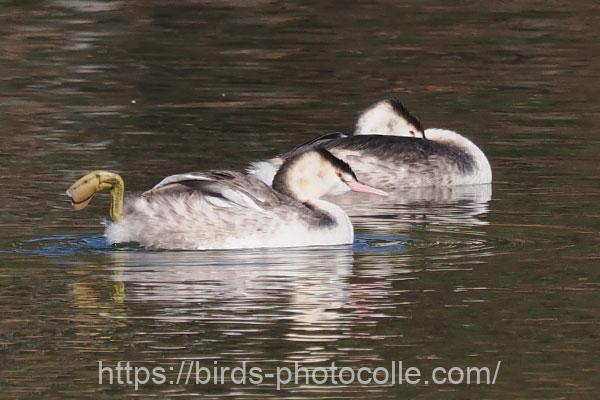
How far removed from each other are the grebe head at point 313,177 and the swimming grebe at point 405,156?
3428 millimetres

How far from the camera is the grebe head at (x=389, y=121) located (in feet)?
59.1

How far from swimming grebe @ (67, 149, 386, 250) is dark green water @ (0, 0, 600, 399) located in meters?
0.16

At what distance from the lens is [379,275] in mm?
12383

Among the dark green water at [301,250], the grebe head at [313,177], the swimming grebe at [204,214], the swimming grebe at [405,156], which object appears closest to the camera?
the dark green water at [301,250]

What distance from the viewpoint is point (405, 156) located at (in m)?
17.7

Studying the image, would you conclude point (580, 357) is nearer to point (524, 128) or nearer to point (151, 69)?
point (524, 128)

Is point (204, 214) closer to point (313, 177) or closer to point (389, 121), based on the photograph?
point (313, 177)

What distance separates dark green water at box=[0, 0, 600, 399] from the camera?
10.4 m

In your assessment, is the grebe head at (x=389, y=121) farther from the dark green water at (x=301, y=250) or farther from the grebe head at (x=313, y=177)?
the grebe head at (x=313, y=177)

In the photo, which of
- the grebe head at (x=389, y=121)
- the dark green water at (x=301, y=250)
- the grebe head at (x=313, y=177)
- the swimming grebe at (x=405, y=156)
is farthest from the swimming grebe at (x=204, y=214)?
the grebe head at (x=389, y=121)

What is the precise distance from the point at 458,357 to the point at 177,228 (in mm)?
3304

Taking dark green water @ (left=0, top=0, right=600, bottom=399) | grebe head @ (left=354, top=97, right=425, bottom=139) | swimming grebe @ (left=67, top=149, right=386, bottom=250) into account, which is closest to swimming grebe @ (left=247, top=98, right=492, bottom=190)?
grebe head @ (left=354, top=97, right=425, bottom=139)

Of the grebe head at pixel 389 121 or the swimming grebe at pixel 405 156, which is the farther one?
the grebe head at pixel 389 121

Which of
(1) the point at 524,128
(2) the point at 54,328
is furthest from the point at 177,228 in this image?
(1) the point at 524,128
